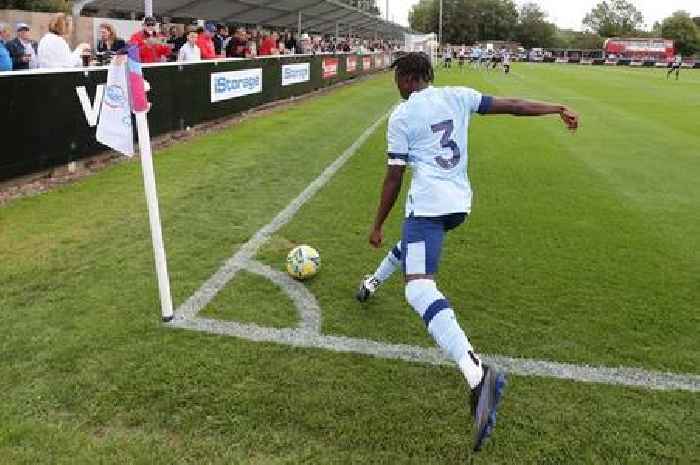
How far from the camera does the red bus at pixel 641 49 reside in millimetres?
80500

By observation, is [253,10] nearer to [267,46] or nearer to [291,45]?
[291,45]

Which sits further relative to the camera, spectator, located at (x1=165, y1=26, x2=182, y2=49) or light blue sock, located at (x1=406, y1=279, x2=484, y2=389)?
spectator, located at (x1=165, y1=26, x2=182, y2=49)

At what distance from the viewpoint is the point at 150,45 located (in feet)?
40.0

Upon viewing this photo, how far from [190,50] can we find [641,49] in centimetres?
8121

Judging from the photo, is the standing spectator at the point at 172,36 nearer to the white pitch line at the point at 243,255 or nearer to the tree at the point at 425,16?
the white pitch line at the point at 243,255

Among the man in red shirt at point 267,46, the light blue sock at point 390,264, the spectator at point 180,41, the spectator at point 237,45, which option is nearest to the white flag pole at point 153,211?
the light blue sock at point 390,264

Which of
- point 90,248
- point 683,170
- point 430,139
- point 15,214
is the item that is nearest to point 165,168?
point 15,214

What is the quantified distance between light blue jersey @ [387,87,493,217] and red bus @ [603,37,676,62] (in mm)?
86758

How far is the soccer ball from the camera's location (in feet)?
17.4

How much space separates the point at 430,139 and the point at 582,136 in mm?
11652

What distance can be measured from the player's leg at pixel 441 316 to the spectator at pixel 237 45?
44.4 ft

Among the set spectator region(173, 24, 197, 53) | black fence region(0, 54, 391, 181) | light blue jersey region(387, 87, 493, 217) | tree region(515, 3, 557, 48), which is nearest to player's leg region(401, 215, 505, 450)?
light blue jersey region(387, 87, 493, 217)

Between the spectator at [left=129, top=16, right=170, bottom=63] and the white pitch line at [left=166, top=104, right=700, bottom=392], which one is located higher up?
the spectator at [left=129, top=16, right=170, bottom=63]

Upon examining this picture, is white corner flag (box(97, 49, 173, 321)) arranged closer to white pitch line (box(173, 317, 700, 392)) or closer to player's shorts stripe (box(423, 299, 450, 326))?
white pitch line (box(173, 317, 700, 392))
